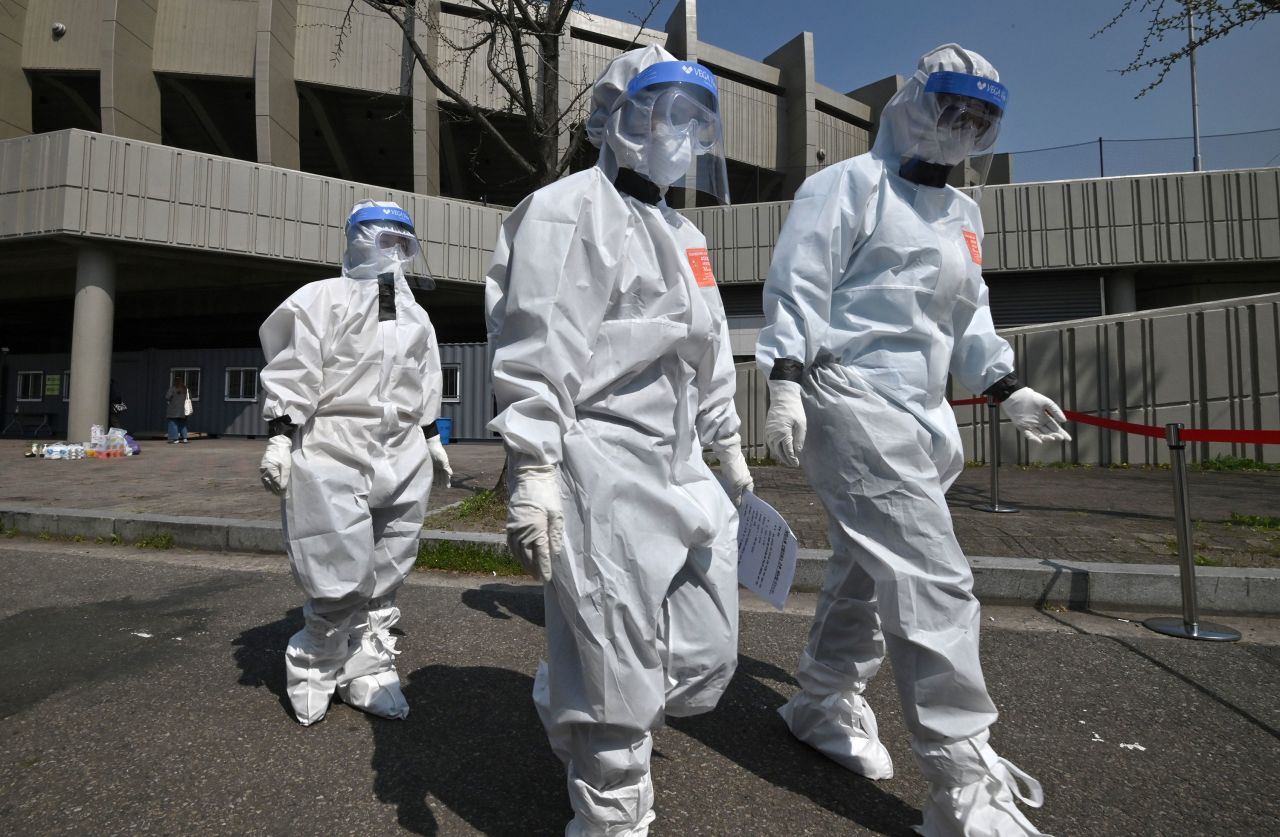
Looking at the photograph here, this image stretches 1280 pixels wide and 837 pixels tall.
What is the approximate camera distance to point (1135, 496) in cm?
723

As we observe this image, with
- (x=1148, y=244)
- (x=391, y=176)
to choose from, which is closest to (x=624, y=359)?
(x=1148, y=244)

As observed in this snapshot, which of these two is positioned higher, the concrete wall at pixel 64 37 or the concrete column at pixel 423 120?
the concrete wall at pixel 64 37

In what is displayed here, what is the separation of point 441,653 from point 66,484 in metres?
8.22

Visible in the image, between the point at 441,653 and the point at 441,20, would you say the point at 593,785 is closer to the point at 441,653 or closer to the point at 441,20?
the point at 441,653

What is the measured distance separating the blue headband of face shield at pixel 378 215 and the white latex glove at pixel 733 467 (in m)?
1.90

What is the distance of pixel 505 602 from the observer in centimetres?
420

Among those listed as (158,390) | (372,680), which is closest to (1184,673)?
(372,680)

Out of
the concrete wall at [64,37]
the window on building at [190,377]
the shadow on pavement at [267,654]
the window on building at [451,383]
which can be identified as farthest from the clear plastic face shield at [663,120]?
the concrete wall at [64,37]

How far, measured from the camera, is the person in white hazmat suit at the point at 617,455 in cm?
160

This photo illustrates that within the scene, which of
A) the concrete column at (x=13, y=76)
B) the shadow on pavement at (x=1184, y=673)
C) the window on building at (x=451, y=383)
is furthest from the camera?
the window on building at (x=451, y=383)

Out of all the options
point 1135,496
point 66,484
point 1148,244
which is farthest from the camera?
point 1148,244

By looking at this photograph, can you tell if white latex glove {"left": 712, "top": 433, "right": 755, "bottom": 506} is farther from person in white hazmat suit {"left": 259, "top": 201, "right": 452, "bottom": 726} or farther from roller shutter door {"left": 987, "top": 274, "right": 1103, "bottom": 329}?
roller shutter door {"left": 987, "top": 274, "right": 1103, "bottom": 329}

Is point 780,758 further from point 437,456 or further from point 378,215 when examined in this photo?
point 378,215

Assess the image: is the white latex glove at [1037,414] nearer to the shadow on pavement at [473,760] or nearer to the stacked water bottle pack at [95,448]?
the shadow on pavement at [473,760]
